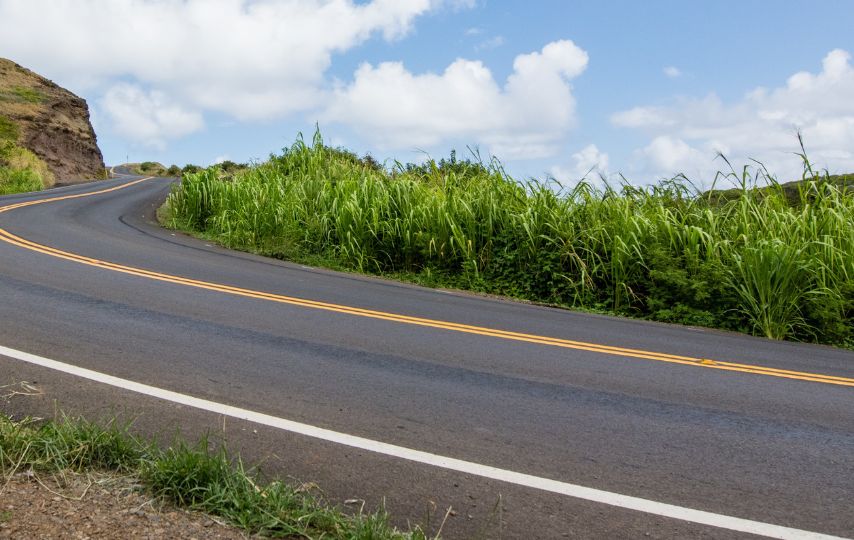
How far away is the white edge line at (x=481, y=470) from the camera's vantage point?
3.72 meters

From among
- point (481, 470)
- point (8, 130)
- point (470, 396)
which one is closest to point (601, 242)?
point (470, 396)

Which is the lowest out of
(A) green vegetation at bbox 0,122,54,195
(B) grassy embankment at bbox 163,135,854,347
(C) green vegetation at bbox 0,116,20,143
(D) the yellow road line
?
(D) the yellow road line

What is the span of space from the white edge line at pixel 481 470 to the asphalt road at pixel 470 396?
54 millimetres

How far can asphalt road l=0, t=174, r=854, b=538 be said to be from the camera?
3.97 m

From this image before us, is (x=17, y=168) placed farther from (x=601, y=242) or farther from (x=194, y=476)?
(x=194, y=476)

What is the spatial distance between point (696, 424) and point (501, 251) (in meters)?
7.48

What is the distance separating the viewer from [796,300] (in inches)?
387

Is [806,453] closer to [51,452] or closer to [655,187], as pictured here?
[51,452]

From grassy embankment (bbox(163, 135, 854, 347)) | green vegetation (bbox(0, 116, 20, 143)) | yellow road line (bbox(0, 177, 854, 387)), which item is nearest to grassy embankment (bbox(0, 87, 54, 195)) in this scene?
green vegetation (bbox(0, 116, 20, 143))

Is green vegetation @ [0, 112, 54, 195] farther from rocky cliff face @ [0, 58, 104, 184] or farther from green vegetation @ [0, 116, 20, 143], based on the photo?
rocky cliff face @ [0, 58, 104, 184]

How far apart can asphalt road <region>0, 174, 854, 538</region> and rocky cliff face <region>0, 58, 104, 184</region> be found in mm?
33387

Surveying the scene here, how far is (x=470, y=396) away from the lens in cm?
567

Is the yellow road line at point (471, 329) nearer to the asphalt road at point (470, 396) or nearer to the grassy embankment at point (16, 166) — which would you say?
the asphalt road at point (470, 396)

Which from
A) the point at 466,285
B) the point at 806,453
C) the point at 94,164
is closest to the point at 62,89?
the point at 94,164
